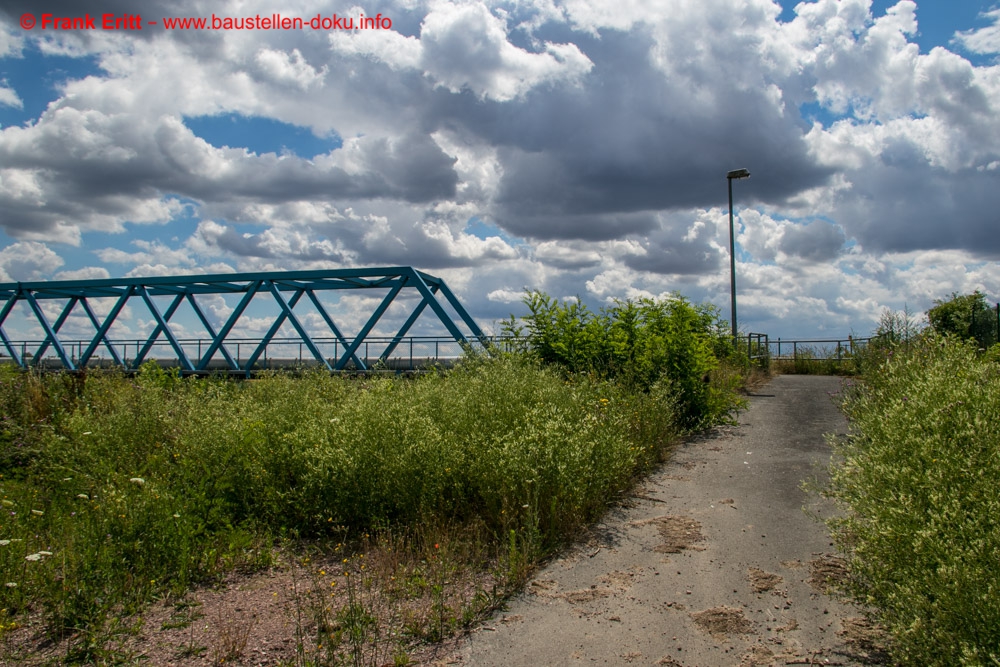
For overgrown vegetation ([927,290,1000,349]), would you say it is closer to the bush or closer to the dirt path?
the bush

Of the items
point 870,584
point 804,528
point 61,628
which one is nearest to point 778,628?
point 870,584

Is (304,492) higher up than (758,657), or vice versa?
(304,492)

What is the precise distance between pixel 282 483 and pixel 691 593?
340cm

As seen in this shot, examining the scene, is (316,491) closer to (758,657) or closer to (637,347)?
(758,657)

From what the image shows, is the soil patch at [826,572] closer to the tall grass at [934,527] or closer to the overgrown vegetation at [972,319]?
the tall grass at [934,527]

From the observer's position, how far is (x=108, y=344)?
2402 centimetres

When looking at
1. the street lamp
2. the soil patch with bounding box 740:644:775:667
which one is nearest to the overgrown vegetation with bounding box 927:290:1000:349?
the street lamp

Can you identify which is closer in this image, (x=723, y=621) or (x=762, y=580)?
(x=723, y=621)

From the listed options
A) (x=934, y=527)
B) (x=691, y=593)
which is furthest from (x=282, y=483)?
(x=934, y=527)

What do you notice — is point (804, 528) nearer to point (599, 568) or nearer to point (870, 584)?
point (870, 584)

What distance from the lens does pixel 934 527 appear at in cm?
322

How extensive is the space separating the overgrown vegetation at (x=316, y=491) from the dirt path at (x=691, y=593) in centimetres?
30

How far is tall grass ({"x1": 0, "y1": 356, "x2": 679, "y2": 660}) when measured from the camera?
427 centimetres

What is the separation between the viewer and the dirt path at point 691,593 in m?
3.37
